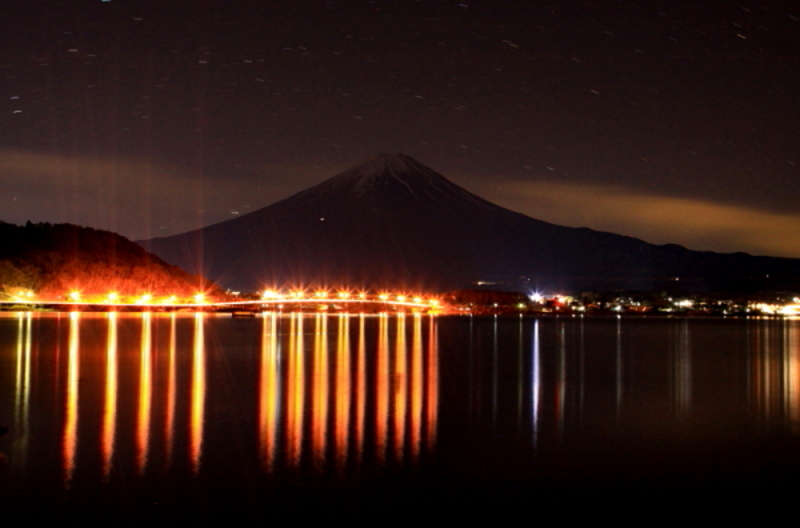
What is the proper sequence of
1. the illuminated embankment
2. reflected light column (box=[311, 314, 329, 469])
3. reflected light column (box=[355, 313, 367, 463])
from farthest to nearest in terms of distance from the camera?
1. the illuminated embankment
2. reflected light column (box=[355, 313, 367, 463])
3. reflected light column (box=[311, 314, 329, 469])

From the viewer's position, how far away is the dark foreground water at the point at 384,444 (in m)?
6.64

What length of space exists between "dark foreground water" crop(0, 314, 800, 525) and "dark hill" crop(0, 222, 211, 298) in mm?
60482

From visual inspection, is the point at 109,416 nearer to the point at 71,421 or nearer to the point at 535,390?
the point at 71,421

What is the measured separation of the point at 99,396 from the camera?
41.0 feet

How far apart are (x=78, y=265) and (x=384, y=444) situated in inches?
3063

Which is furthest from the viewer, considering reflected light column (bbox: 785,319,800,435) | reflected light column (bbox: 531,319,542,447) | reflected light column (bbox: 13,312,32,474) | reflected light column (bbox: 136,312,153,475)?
reflected light column (bbox: 785,319,800,435)

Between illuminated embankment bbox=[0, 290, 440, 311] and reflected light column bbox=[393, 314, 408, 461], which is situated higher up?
illuminated embankment bbox=[0, 290, 440, 311]

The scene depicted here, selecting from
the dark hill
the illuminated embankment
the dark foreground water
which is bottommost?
the dark foreground water

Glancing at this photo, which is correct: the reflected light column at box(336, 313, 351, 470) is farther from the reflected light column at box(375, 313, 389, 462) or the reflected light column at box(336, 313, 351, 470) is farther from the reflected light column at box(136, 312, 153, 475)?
the reflected light column at box(136, 312, 153, 475)

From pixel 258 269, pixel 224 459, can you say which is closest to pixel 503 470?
pixel 224 459

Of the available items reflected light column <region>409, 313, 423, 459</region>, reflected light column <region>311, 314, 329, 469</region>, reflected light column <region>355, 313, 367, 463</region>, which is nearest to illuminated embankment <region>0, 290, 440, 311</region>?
reflected light column <region>355, 313, 367, 463</region>

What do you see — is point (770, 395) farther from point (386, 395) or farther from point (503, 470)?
point (503, 470)

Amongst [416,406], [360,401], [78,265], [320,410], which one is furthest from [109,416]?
[78,265]

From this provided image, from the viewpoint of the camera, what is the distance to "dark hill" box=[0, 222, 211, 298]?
74.9 m
